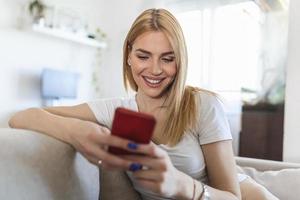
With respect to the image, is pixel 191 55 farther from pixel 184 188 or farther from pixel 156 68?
pixel 184 188

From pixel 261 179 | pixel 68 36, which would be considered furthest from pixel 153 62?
pixel 68 36

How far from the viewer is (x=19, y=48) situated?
3162 millimetres

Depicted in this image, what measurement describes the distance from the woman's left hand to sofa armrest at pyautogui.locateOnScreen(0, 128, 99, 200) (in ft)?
0.84

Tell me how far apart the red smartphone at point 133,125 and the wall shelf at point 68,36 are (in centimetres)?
291

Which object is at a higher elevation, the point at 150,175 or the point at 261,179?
the point at 150,175

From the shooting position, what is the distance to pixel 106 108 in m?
1.01

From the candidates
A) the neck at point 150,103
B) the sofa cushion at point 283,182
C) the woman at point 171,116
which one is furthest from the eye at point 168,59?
the sofa cushion at point 283,182

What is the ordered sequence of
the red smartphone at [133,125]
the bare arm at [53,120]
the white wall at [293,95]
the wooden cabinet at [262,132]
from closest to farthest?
1. the red smartphone at [133,125]
2. the bare arm at [53,120]
3. the white wall at [293,95]
4. the wooden cabinet at [262,132]

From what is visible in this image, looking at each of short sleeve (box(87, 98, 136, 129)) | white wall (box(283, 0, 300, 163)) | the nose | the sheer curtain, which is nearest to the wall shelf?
the sheer curtain

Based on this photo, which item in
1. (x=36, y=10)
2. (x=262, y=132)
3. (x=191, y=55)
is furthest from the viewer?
(x=191, y=55)

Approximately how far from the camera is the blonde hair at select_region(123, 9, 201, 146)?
92 centimetres

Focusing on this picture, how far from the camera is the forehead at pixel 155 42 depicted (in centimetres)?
92

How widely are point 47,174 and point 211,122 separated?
46 cm

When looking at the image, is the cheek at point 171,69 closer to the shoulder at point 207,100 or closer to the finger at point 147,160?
the shoulder at point 207,100
